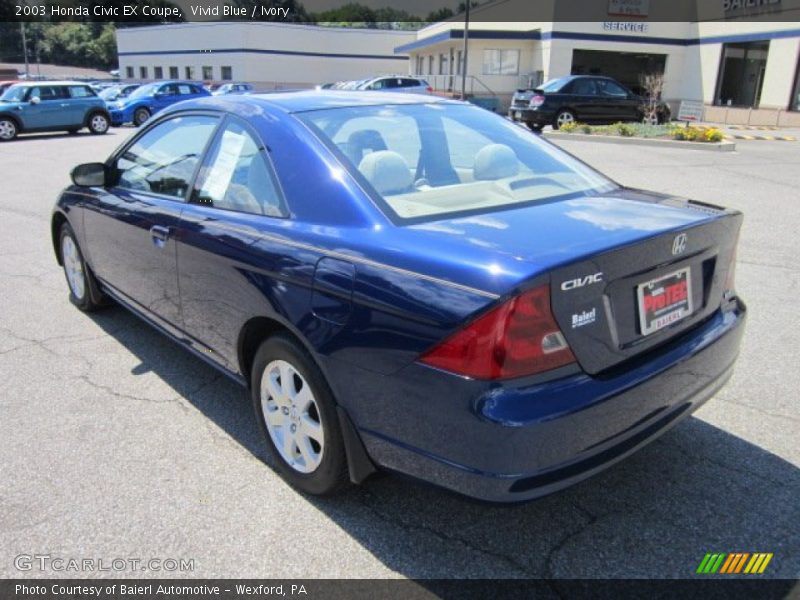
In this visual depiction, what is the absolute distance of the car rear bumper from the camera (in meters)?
2.05

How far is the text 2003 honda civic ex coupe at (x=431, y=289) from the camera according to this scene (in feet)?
6.83

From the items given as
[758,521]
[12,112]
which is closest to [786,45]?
[12,112]

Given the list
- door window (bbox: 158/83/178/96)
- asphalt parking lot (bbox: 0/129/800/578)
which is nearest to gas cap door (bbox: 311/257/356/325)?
asphalt parking lot (bbox: 0/129/800/578)

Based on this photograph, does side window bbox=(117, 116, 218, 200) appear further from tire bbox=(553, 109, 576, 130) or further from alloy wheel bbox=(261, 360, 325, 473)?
tire bbox=(553, 109, 576, 130)

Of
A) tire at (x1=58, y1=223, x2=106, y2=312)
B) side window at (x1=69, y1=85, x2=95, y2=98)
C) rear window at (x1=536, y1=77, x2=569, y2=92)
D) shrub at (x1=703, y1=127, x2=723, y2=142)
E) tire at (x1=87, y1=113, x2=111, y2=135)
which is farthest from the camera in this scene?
tire at (x1=87, y1=113, x2=111, y2=135)

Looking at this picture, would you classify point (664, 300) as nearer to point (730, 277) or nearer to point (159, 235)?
point (730, 277)

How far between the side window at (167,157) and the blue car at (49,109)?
19.2 m

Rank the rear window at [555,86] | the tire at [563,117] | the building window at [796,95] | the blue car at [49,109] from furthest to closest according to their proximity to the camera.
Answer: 1. the building window at [796,95]
2. the blue car at [49,109]
3. the tire at [563,117]
4. the rear window at [555,86]

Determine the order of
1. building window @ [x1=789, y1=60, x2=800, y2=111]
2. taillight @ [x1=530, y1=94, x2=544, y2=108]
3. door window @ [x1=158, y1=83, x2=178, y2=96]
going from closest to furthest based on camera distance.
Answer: taillight @ [x1=530, y1=94, x2=544, y2=108]
door window @ [x1=158, y1=83, x2=178, y2=96]
building window @ [x1=789, y1=60, x2=800, y2=111]

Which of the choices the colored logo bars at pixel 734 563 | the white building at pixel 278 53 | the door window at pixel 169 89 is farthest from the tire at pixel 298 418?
the white building at pixel 278 53

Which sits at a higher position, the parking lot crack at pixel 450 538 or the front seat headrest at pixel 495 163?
the front seat headrest at pixel 495 163

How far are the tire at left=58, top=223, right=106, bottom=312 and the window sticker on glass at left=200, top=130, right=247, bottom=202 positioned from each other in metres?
2.02

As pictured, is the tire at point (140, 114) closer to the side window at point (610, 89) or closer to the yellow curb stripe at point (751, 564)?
the side window at point (610, 89)

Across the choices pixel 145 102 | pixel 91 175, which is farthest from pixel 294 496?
pixel 145 102
